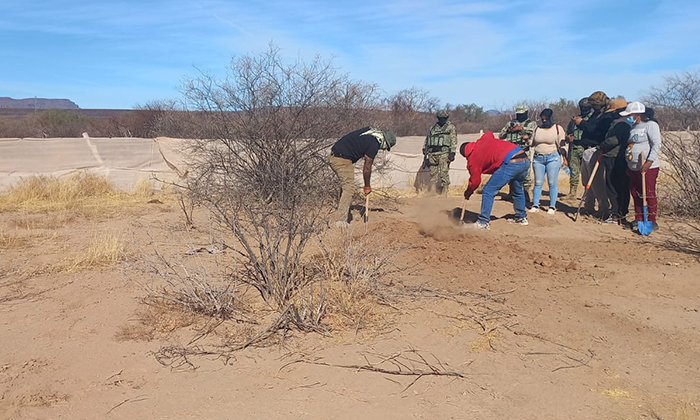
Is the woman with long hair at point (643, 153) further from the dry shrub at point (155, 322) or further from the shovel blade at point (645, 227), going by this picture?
the dry shrub at point (155, 322)

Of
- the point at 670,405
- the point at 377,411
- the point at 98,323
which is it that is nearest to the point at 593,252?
the point at 670,405

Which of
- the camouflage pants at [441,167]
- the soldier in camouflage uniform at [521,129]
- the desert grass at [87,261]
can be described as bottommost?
the desert grass at [87,261]

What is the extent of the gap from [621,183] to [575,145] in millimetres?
1686

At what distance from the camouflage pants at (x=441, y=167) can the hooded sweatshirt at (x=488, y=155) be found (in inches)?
101

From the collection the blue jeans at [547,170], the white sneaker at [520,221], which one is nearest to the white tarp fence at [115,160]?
the blue jeans at [547,170]

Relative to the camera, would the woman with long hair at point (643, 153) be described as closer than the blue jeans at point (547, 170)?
Yes

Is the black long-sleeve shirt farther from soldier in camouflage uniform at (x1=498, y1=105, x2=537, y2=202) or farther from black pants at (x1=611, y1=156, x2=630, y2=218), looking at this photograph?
soldier in camouflage uniform at (x1=498, y1=105, x2=537, y2=202)

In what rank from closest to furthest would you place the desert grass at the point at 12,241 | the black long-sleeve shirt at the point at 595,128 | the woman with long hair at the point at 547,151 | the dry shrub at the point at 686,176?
the desert grass at the point at 12,241 < the dry shrub at the point at 686,176 < the black long-sleeve shirt at the point at 595,128 < the woman with long hair at the point at 547,151

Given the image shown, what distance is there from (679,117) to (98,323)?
957 centimetres

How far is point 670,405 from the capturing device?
10.2 ft

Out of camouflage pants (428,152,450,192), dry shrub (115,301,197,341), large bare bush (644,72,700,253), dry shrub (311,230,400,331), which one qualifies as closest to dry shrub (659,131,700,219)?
large bare bush (644,72,700,253)

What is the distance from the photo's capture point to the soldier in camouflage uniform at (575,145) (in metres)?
9.08

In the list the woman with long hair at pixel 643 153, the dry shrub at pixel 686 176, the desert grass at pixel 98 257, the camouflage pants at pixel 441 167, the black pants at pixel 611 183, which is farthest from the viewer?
the camouflage pants at pixel 441 167

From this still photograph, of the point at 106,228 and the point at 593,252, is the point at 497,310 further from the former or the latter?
the point at 106,228
